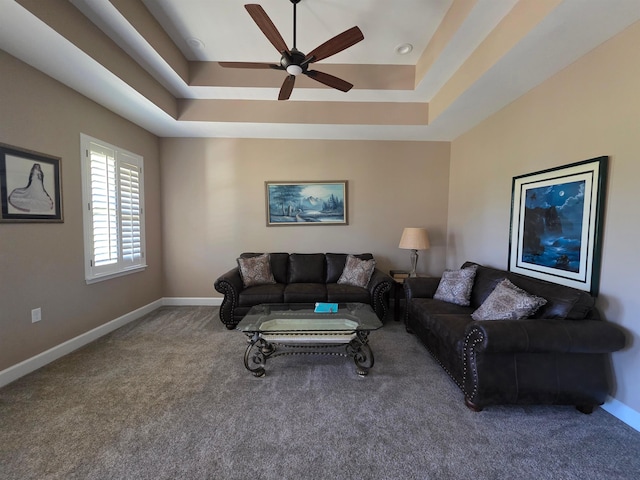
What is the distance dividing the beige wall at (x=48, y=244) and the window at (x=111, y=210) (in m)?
0.10

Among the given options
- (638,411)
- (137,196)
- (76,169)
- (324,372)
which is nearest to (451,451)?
(324,372)

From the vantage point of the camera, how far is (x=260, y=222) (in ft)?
14.0

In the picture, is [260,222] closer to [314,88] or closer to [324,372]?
[314,88]

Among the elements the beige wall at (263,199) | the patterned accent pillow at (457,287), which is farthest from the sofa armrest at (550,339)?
the beige wall at (263,199)

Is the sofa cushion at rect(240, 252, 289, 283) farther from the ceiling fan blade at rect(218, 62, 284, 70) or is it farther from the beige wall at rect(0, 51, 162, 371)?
the ceiling fan blade at rect(218, 62, 284, 70)

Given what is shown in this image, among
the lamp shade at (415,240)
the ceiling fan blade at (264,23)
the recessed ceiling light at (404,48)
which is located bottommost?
the lamp shade at (415,240)

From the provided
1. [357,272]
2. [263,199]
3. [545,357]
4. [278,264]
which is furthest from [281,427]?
[263,199]

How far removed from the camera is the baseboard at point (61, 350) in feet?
7.09

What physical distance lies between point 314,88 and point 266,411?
11.4 ft

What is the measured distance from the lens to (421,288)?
3184 millimetres

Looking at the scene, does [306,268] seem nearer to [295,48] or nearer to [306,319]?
[306,319]

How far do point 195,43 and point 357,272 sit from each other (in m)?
3.36

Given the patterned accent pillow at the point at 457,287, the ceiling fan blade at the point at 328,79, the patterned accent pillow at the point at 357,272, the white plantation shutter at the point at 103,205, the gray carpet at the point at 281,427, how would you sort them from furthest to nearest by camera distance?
the patterned accent pillow at the point at 357,272
the white plantation shutter at the point at 103,205
the patterned accent pillow at the point at 457,287
the ceiling fan blade at the point at 328,79
the gray carpet at the point at 281,427

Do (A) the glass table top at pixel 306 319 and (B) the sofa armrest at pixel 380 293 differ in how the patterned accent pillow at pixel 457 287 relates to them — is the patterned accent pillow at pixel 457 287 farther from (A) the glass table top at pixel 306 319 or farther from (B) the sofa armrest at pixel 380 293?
(A) the glass table top at pixel 306 319
